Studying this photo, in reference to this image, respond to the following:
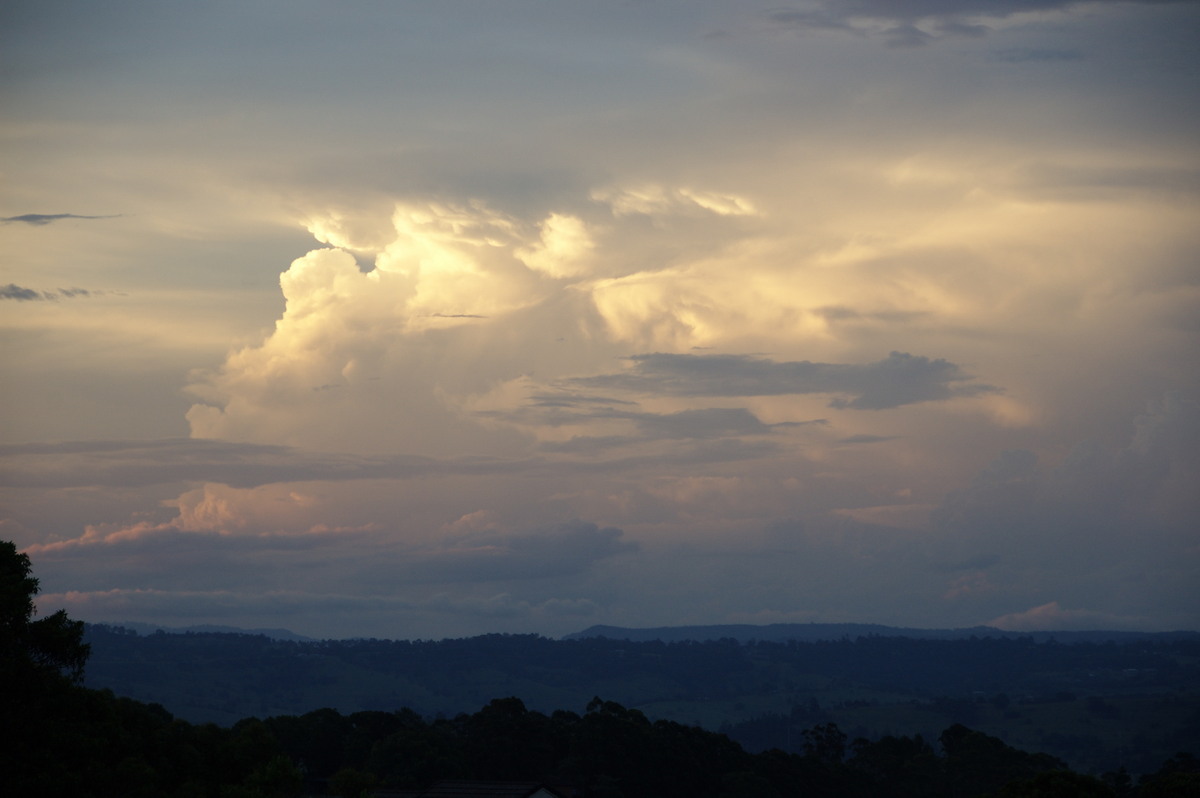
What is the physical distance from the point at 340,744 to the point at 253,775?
81808mm

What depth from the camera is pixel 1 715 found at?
129ft

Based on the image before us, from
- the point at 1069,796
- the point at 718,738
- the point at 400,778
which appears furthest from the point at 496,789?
the point at 718,738

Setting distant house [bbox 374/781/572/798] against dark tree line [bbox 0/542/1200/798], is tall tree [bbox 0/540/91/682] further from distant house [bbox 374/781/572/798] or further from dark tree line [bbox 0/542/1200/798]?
distant house [bbox 374/781/572/798]

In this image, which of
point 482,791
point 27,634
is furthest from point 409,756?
point 27,634

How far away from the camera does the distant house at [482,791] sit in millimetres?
77375

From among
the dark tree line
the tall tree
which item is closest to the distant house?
the dark tree line

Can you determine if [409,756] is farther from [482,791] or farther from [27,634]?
[27,634]

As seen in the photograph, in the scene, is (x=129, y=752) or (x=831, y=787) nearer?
(x=129, y=752)

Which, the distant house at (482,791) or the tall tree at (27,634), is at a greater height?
the tall tree at (27,634)

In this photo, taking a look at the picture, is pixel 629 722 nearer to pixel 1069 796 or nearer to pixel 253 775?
pixel 1069 796

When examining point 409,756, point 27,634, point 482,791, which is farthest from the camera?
point 409,756

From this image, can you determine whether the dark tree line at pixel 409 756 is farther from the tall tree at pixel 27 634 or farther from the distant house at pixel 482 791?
the distant house at pixel 482 791

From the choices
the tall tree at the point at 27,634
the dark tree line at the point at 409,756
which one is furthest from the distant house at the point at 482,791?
the tall tree at the point at 27,634

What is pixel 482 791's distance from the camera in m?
80.5
